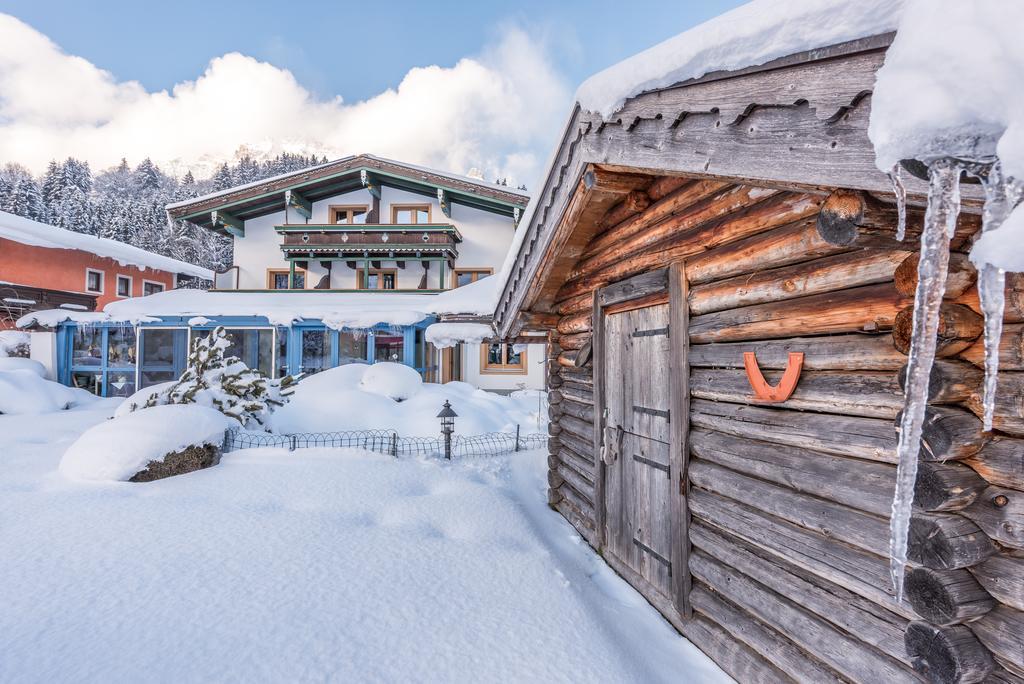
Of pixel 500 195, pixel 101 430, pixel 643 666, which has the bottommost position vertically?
pixel 643 666

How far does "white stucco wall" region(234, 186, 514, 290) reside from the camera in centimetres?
2130

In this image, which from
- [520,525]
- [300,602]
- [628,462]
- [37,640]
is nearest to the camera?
[37,640]

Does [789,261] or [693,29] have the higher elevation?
[693,29]

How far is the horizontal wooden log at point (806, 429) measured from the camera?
7.45 feet

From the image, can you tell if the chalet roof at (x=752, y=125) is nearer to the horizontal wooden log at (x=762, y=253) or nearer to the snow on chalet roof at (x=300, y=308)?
the horizontal wooden log at (x=762, y=253)

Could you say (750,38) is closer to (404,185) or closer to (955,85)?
(955,85)

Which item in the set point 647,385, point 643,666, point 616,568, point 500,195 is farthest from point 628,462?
point 500,195

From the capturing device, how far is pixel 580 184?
400cm

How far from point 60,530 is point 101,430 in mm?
2525

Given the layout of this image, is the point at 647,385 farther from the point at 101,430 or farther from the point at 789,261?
the point at 101,430

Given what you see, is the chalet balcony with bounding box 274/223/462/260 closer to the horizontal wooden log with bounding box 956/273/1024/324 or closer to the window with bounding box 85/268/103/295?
the window with bounding box 85/268/103/295

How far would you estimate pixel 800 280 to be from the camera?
2742 millimetres

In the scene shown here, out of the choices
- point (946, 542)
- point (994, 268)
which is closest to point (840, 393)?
point (946, 542)

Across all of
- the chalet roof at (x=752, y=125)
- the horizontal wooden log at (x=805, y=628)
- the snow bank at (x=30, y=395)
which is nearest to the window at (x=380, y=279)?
the snow bank at (x=30, y=395)
